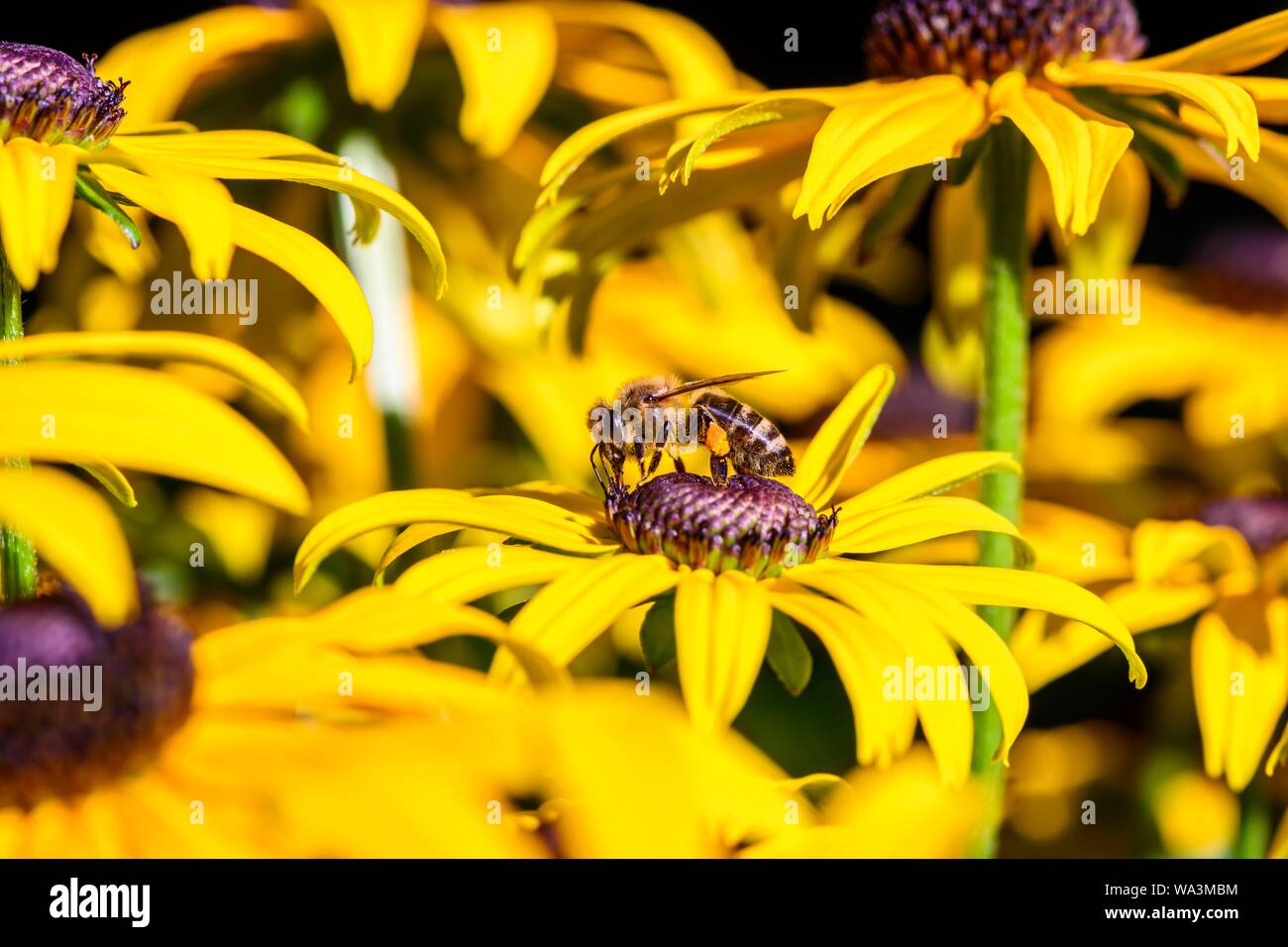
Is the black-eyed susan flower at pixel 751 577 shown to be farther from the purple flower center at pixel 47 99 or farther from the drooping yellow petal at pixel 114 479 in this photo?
the purple flower center at pixel 47 99

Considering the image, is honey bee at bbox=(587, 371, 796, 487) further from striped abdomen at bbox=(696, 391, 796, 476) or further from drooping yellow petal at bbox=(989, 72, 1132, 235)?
drooping yellow petal at bbox=(989, 72, 1132, 235)

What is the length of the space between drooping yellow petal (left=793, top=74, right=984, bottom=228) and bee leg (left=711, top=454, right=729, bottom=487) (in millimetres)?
240

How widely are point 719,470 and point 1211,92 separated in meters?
0.45

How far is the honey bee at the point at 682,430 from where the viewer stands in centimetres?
122

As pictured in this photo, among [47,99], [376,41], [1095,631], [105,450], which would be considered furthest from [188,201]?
[1095,631]

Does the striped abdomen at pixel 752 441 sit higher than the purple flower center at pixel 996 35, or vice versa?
the purple flower center at pixel 996 35

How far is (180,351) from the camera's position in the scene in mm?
856

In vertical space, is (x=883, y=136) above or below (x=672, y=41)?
Answer: below

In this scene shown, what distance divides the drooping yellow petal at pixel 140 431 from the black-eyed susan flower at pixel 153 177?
123 millimetres

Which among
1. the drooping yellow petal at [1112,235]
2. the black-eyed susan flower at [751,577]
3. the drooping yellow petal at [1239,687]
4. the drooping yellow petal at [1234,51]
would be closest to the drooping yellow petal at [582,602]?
the black-eyed susan flower at [751,577]

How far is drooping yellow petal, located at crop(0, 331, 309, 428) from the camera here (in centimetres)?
86

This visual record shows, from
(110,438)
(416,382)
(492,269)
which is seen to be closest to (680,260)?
(492,269)

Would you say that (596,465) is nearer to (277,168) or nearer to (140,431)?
(277,168)

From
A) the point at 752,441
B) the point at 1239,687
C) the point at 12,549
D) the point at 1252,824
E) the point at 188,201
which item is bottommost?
the point at 1252,824
